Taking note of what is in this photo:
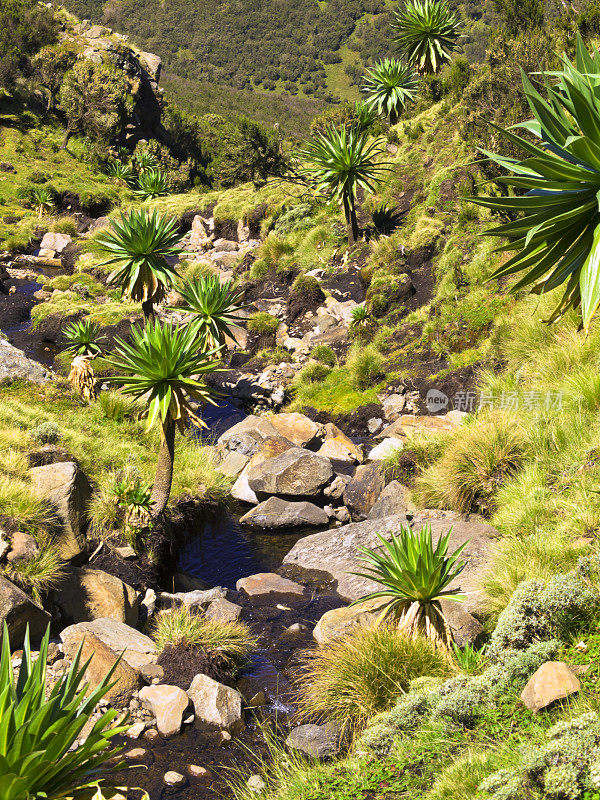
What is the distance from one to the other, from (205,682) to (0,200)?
38066 millimetres

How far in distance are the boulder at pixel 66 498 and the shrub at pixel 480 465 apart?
18.8ft

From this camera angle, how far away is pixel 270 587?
10156 mm

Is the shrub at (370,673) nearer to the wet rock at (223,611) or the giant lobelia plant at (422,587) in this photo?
the giant lobelia plant at (422,587)

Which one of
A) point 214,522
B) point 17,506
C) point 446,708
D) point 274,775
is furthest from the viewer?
point 214,522

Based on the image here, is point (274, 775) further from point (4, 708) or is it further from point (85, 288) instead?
point (85, 288)

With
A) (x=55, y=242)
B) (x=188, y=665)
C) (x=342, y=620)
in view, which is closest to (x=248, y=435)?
(x=342, y=620)

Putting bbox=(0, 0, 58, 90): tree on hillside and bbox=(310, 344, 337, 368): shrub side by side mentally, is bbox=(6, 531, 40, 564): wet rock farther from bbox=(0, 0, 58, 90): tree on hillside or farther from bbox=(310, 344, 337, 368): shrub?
bbox=(0, 0, 58, 90): tree on hillside

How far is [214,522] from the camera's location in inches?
512

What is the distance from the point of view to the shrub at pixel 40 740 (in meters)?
3.60

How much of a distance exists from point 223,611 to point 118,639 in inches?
67.6

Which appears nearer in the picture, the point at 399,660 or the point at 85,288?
the point at 399,660

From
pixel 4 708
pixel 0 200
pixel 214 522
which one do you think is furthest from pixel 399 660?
pixel 0 200

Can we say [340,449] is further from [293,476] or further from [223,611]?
[223,611]

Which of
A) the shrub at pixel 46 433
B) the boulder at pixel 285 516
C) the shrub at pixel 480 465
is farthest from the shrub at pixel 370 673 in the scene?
the shrub at pixel 46 433
